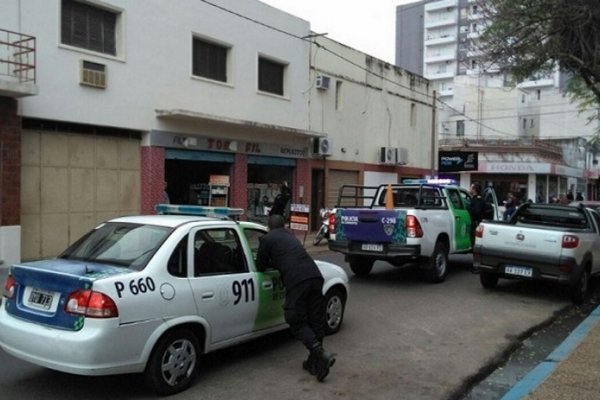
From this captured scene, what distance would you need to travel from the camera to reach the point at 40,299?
4.81 m

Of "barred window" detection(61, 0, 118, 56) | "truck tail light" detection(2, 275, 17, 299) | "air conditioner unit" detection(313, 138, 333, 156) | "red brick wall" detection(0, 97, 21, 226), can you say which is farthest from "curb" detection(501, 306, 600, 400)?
"air conditioner unit" detection(313, 138, 333, 156)

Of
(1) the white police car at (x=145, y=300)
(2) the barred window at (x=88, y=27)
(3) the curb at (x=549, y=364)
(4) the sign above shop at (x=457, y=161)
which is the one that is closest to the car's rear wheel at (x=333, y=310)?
(1) the white police car at (x=145, y=300)

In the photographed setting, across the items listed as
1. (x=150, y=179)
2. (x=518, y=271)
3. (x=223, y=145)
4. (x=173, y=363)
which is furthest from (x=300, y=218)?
(x=173, y=363)

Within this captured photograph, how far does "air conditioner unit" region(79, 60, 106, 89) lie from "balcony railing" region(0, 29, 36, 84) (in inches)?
51.2

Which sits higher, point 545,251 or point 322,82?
point 322,82

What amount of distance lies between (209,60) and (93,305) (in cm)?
1336

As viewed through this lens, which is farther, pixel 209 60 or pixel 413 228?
pixel 209 60

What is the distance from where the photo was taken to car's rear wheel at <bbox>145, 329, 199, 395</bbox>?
190 inches

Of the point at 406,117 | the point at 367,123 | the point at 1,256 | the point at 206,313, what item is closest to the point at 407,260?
the point at 206,313

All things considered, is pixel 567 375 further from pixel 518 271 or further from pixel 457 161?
pixel 457 161

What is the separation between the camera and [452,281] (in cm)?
1142

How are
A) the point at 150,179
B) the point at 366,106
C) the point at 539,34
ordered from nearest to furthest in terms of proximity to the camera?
the point at 539,34 < the point at 150,179 < the point at 366,106

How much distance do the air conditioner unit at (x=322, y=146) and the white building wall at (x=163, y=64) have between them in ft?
3.06

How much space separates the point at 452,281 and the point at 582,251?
2595mm
